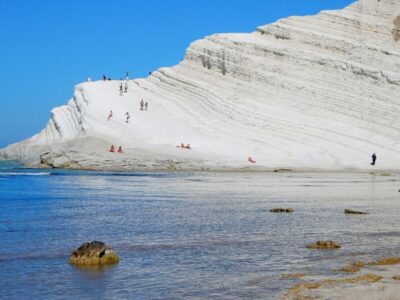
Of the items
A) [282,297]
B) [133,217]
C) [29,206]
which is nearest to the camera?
[282,297]

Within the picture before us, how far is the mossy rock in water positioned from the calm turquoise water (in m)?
0.14

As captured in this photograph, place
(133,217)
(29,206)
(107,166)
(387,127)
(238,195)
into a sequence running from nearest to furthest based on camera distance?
(133,217), (29,206), (238,195), (107,166), (387,127)

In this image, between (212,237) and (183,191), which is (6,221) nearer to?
(212,237)

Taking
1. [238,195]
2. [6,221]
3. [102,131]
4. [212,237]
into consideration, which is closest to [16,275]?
[212,237]

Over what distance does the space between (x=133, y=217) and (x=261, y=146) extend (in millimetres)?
22530

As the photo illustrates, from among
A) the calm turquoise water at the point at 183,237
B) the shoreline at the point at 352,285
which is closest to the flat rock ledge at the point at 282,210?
the calm turquoise water at the point at 183,237

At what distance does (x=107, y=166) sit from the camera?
3120 cm

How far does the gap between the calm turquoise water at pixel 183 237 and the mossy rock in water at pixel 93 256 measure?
0.47 ft

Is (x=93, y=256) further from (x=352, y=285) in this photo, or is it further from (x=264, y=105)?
(x=264, y=105)

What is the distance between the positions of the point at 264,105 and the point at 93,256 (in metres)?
32.3

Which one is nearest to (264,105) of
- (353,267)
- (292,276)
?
(353,267)

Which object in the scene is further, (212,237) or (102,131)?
(102,131)

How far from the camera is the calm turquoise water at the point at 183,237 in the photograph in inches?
273

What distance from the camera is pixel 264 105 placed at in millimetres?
39625
